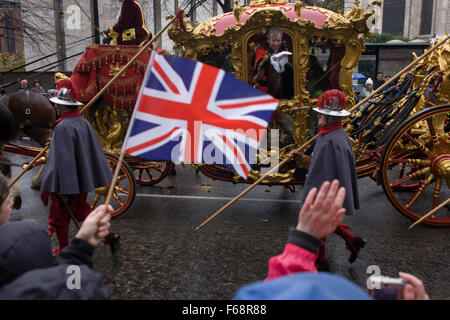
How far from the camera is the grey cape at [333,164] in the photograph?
12.0ft

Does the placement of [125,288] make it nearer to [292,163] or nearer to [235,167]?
[235,167]

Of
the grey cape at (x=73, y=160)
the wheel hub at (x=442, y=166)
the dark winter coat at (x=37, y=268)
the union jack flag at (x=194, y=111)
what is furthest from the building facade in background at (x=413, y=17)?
the dark winter coat at (x=37, y=268)

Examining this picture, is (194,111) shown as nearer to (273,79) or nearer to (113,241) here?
(113,241)

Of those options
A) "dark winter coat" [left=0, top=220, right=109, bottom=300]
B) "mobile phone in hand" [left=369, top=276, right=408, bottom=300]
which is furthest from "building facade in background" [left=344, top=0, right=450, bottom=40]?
"dark winter coat" [left=0, top=220, right=109, bottom=300]

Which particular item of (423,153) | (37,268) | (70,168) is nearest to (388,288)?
(37,268)

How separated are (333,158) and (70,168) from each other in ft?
7.83

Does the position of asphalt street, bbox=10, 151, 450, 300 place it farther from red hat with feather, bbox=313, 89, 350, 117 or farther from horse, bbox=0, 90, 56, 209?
red hat with feather, bbox=313, 89, 350, 117

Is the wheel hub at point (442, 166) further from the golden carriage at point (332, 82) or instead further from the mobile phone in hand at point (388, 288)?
the mobile phone in hand at point (388, 288)

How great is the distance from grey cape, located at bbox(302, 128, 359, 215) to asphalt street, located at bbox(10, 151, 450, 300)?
83 cm

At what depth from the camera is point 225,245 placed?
442 centimetres

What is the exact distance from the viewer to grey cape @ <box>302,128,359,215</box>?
365 cm

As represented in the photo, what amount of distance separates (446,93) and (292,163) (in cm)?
201

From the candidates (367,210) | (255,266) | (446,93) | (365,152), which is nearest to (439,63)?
(446,93)

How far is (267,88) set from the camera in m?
5.25
